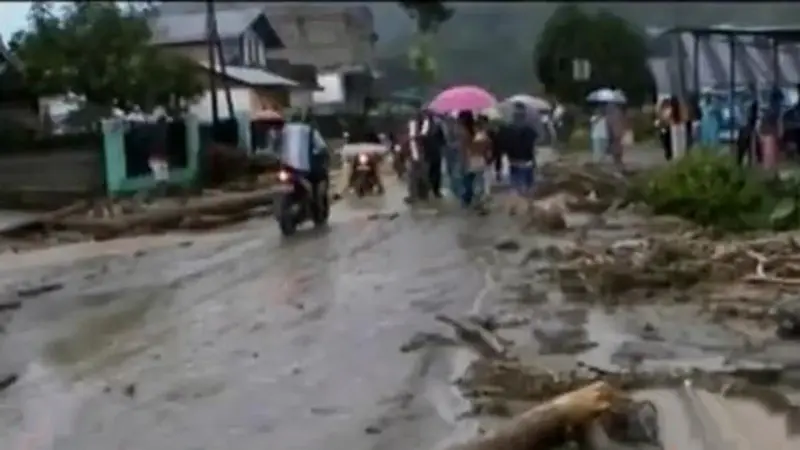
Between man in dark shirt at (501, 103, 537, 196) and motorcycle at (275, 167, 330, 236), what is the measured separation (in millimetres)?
4911

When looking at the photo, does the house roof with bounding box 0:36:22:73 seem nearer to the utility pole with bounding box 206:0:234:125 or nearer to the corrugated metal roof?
the corrugated metal roof

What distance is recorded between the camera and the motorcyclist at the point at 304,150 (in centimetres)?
1891

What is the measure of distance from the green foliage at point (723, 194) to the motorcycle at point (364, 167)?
6.65 meters

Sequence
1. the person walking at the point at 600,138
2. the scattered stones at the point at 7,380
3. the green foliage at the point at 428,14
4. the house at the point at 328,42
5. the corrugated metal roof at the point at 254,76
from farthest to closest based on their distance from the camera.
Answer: the person walking at the point at 600,138 → the green foliage at the point at 428,14 → the house at the point at 328,42 → the corrugated metal roof at the point at 254,76 → the scattered stones at the point at 7,380

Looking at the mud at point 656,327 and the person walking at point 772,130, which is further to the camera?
the person walking at point 772,130

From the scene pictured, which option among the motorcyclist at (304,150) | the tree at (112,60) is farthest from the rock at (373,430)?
the tree at (112,60)

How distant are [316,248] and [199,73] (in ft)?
37.8

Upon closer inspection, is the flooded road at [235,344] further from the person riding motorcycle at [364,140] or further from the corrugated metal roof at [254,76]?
the person riding motorcycle at [364,140]

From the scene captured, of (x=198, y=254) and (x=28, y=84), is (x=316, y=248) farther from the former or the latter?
(x=28, y=84)

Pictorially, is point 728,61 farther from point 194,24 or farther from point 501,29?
point 194,24

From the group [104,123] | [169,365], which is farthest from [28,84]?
[169,365]

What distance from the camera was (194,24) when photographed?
31.5 meters

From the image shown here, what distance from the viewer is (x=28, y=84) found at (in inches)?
674

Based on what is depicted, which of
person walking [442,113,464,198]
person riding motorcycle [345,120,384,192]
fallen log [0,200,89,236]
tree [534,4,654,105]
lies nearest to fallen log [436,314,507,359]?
fallen log [0,200,89,236]
